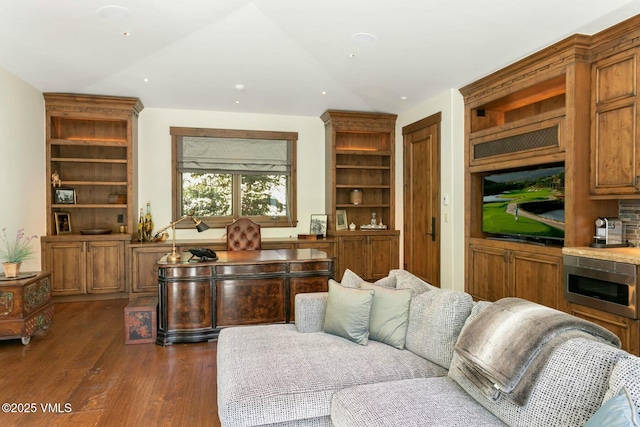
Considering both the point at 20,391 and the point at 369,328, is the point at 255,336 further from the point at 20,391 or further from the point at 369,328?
the point at 20,391

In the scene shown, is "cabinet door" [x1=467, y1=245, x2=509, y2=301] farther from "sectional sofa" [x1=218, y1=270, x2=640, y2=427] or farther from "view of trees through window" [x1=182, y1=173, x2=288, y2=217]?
"view of trees through window" [x1=182, y1=173, x2=288, y2=217]

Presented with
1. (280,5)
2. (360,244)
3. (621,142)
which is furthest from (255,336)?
(360,244)

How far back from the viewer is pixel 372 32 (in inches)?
149

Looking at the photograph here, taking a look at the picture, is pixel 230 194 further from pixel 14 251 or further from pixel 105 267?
pixel 14 251

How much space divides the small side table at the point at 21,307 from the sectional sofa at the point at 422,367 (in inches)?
88.4

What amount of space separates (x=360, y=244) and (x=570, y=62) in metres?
3.61

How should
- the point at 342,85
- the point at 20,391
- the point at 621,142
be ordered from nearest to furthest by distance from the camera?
the point at 20,391 < the point at 621,142 < the point at 342,85

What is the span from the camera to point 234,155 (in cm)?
630

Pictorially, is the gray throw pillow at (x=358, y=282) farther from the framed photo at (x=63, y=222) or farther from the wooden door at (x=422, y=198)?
the framed photo at (x=63, y=222)

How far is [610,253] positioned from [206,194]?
16.9 ft

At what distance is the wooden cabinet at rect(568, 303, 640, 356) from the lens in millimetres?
2895

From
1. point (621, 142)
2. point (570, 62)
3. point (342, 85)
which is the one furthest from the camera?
point (342, 85)

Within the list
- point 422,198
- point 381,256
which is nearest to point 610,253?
point 422,198

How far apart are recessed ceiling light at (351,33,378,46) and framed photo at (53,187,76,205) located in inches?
170
